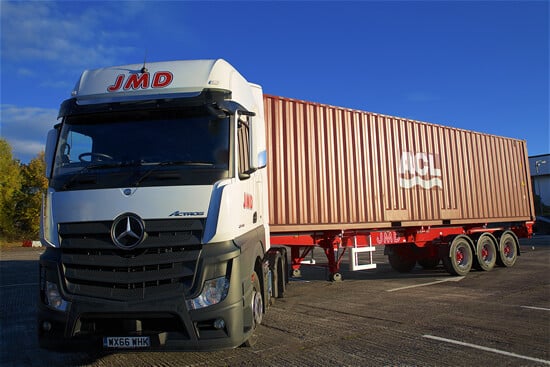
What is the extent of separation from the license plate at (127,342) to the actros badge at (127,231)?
775mm

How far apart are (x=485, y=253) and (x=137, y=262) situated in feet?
36.9

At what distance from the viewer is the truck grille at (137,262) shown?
3496mm

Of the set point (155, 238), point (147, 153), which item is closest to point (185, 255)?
point (155, 238)

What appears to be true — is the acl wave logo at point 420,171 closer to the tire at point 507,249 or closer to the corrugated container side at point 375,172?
the corrugated container side at point 375,172

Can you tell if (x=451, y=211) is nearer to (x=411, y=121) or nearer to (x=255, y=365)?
(x=411, y=121)

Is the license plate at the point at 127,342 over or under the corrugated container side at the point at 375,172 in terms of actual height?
under

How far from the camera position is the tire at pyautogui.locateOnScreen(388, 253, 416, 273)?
39.4 feet

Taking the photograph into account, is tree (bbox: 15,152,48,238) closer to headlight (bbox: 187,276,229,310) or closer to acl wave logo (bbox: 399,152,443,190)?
acl wave logo (bbox: 399,152,443,190)

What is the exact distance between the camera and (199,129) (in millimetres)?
4031

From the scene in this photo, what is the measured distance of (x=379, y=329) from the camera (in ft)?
18.4

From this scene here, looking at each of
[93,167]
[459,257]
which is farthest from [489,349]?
[459,257]

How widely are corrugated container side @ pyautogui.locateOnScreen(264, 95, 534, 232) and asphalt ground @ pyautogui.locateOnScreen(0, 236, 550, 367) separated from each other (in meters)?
1.64

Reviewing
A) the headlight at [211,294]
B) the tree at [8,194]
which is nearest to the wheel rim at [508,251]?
the headlight at [211,294]

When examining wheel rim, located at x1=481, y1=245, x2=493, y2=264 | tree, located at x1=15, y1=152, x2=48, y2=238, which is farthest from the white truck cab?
tree, located at x1=15, y1=152, x2=48, y2=238
